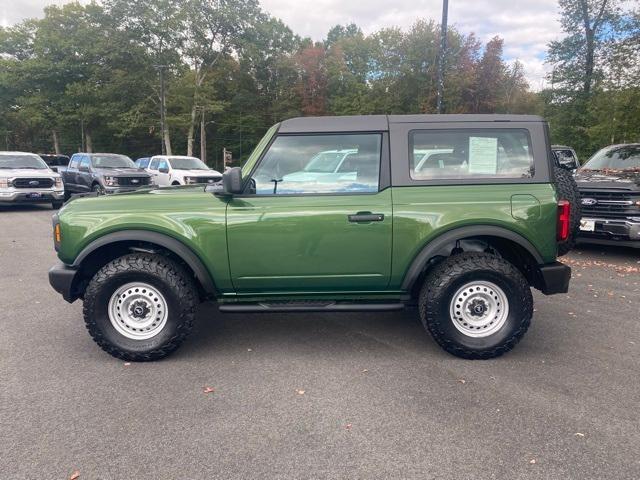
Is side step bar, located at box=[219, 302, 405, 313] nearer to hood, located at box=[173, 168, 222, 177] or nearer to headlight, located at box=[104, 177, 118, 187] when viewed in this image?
headlight, located at box=[104, 177, 118, 187]

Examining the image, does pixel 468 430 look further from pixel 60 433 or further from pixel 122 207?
pixel 122 207

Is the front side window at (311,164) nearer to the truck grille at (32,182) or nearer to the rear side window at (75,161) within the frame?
the truck grille at (32,182)

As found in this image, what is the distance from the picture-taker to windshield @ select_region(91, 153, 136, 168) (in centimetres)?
1595

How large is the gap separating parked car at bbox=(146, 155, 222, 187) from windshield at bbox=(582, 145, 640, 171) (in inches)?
446

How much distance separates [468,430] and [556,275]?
1.60 metres

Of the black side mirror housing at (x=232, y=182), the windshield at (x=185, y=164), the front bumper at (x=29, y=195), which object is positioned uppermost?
the windshield at (x=185, y=164)

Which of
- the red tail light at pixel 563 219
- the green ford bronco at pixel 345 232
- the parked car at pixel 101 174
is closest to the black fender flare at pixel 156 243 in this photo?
the green ford bronco at pixel 345 232

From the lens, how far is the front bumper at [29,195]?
42.8 feet

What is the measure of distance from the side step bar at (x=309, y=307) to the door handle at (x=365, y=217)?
26.9 inches

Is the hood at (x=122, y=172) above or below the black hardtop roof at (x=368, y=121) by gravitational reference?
below

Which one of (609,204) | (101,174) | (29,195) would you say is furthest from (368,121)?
(101,174)

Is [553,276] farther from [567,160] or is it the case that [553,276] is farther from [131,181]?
A: [131,181]

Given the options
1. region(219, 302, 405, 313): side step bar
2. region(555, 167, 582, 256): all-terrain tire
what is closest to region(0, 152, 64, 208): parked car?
region(219, 302, 405, 313): side step bar

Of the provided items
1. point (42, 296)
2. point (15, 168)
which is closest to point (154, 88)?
point (15, 168)
